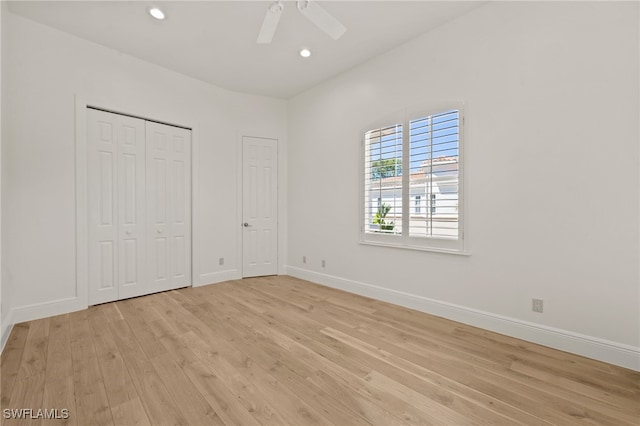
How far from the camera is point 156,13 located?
2760 mm

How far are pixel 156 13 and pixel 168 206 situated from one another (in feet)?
7.60

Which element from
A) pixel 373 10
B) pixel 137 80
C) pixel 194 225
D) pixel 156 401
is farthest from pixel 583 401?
pixel 137 80

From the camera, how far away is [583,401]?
168 cm

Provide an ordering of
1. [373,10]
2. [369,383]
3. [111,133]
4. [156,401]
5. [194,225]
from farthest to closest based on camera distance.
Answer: [194,225]
[111,133]
[373,10]
[369,383]
[156,401]

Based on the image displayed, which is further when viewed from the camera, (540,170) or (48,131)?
(48,131)

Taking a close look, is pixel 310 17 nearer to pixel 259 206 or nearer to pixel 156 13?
Result: pixel 156 13

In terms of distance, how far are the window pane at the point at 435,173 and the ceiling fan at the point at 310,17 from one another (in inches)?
54.2

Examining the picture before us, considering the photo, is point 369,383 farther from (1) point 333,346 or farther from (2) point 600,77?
(2) point 600,77

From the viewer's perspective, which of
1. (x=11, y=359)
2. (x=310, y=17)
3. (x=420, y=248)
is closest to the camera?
(x=11, y=359)

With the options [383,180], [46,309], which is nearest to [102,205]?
[46,309]

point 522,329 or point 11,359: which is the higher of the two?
point 522,329

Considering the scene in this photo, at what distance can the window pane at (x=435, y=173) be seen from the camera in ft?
9.47

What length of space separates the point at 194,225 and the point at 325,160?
88.1 inches

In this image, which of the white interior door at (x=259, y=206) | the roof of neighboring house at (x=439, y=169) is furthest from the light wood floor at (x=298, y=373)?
the white interior door at (x=259, y=206)
